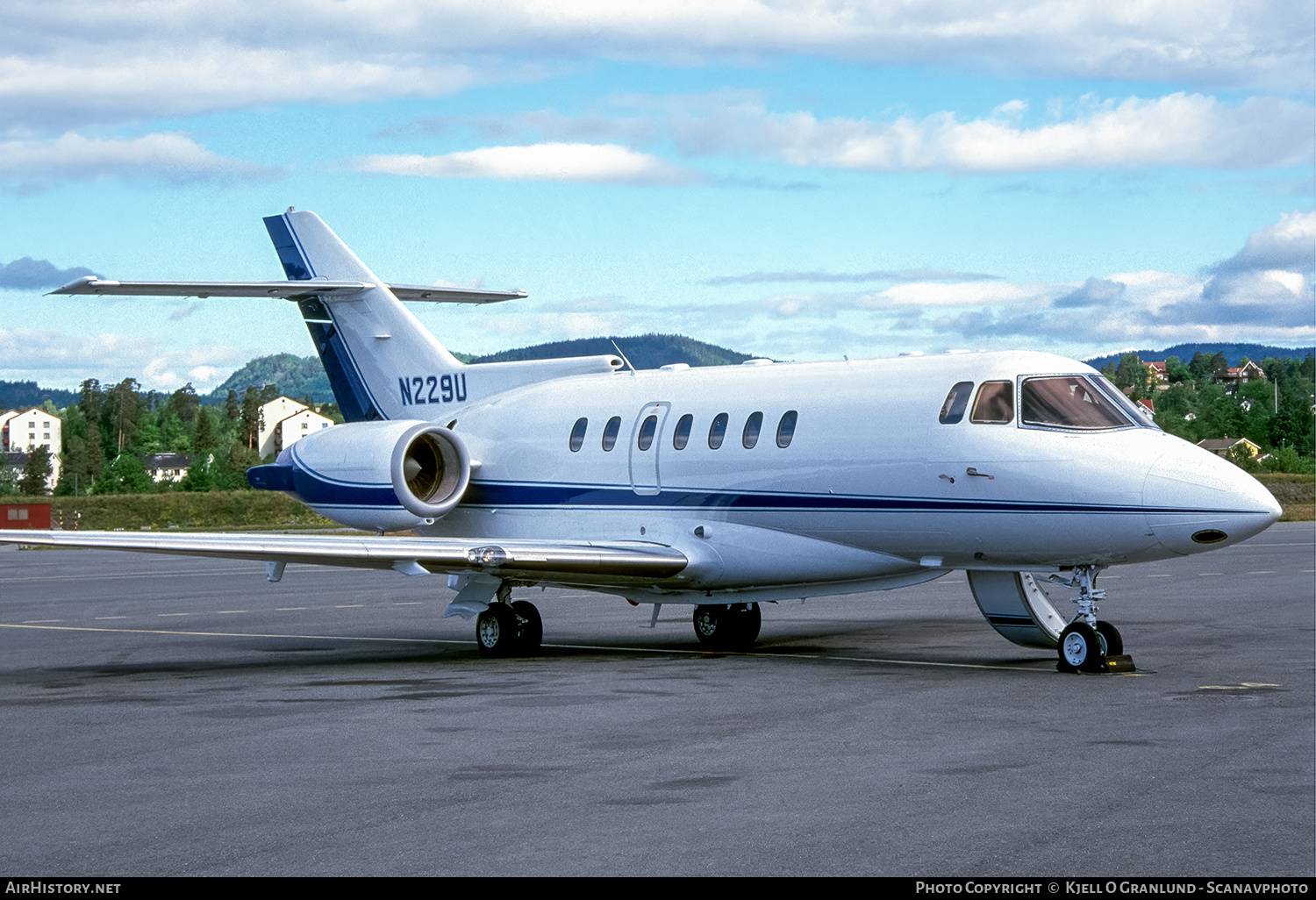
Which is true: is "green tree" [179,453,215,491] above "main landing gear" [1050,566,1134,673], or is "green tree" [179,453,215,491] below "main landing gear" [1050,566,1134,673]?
above

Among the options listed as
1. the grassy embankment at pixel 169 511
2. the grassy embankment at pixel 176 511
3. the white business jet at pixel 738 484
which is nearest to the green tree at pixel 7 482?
the grassy embankment at pixel 176 511

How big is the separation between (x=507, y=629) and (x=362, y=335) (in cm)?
619

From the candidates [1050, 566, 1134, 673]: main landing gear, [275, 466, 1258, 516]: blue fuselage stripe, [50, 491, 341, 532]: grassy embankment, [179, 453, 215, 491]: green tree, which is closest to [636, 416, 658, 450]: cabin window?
[275, 466, 1258, 516]: blue fuselage stripe

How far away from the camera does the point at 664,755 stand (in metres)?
9.84

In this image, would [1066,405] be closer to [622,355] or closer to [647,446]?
[647,446]

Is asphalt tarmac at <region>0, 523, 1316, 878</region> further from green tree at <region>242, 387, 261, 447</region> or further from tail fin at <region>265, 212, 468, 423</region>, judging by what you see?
green tree at <region>242, 387, 261, 447</region>

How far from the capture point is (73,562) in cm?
4728

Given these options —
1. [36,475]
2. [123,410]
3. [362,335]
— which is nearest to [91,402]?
[123,410]

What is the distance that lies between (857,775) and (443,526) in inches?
453

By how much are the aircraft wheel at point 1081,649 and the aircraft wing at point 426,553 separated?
431cm

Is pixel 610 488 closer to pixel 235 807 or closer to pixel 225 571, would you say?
pixel 235 807

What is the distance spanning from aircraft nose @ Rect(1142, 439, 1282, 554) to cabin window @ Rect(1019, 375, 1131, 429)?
0.87 metres

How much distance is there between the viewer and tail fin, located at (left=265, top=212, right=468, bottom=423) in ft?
70.0

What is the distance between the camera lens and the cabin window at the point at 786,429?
52.7 ft
